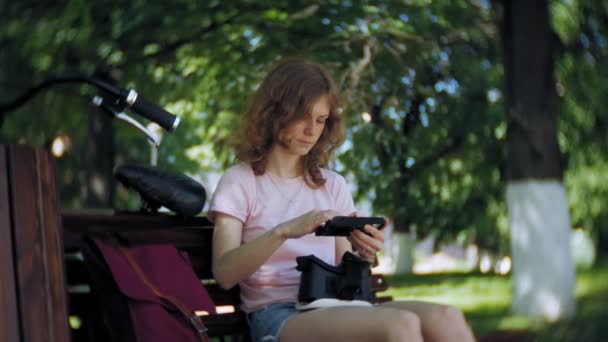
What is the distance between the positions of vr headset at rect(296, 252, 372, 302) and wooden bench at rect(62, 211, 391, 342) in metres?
0.45

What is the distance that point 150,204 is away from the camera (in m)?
3.11

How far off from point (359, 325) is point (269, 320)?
414 millimetres

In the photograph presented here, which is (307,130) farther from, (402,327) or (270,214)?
(402,327)

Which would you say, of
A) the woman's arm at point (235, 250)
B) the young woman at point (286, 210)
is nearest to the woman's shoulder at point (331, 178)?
the young woman at point (286, 210)

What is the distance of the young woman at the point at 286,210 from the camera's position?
98.9 inches

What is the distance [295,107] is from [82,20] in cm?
489

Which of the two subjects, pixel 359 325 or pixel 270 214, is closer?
pixel 359 325

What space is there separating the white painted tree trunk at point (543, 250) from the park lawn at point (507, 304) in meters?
0.16

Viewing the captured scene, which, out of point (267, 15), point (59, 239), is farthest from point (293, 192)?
point (267, 15)

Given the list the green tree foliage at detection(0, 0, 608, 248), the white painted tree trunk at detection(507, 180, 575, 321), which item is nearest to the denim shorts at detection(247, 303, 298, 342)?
the green tree foliage at detection(0, 0, 608, 248)

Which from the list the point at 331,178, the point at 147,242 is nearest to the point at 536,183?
the point at 331,178

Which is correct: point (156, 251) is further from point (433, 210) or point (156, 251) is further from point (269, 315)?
point (433, 210)

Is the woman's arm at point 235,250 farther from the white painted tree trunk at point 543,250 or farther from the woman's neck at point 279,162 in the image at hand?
the white painted tree trunk at point 543,250

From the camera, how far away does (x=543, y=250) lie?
731 cm
